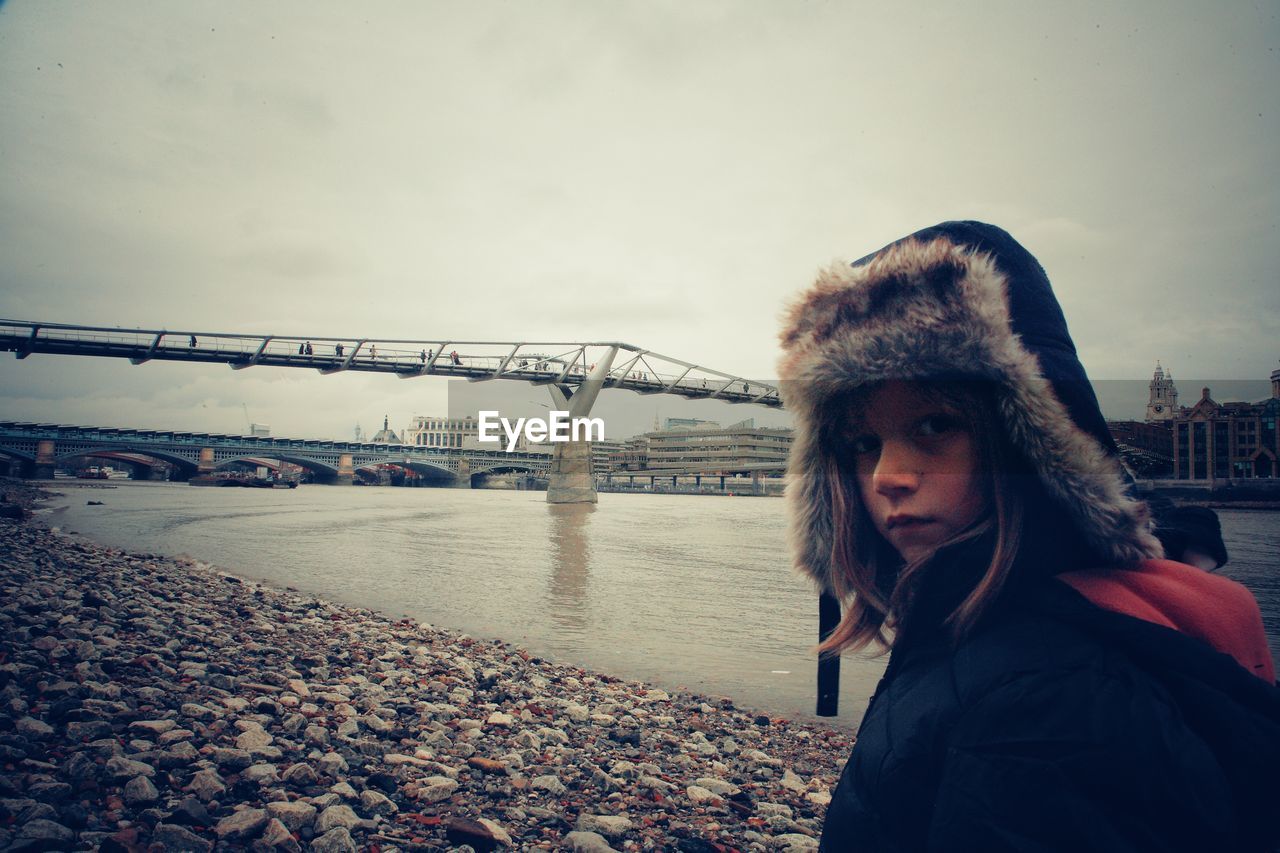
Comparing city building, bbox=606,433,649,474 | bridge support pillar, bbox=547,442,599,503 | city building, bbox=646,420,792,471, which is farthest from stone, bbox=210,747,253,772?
city building, bbox=606,433,649,474

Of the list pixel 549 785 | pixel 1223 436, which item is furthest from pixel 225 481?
pixel 549 785

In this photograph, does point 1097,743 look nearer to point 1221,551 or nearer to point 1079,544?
point 1079,544

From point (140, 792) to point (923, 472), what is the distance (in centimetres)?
270

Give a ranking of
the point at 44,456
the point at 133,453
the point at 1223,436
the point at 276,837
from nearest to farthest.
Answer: the point at 276,837 < the point at 1223,436 < the point at 44,456 < the point at 133,453

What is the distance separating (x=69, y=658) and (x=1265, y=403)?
33.7m

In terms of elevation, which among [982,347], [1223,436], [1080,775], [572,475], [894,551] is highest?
[1223,436]

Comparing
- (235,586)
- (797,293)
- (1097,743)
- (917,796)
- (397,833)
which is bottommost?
(235,586)

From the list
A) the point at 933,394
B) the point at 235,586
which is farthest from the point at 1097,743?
the point at 235,586

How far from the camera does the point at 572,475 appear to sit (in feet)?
158

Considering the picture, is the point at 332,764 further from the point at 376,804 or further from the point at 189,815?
the point at 189,815

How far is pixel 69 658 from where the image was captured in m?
3.63

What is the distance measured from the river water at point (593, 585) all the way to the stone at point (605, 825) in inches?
53.3

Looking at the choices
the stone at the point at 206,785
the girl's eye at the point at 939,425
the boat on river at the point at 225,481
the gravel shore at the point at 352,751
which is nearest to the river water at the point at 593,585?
the girl's eye at the point at 939,425

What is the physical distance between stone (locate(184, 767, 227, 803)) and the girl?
2253mm
